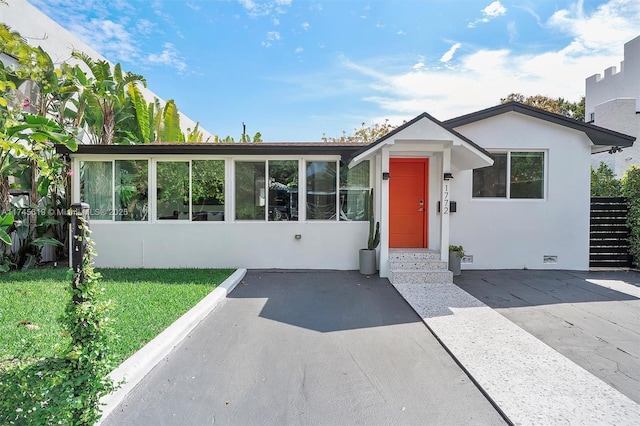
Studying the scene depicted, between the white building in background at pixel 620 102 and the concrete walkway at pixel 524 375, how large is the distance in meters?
14.9

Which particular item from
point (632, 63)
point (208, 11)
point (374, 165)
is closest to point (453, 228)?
point (374, 165)

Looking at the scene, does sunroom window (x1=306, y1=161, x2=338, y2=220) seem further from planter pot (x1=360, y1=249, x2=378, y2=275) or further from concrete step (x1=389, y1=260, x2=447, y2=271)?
concrete step (x1=389, y1=260, x2=447, y2=271)

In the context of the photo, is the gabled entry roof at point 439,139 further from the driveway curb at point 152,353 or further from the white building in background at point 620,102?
the white building in background at point 620,102

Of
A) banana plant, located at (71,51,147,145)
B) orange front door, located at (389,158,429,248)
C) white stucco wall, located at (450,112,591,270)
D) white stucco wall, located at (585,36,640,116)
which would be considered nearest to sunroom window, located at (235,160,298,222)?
orange front door, located at (389,158,429,248)

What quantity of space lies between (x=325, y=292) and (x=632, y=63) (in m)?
24.0

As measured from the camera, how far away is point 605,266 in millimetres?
9336

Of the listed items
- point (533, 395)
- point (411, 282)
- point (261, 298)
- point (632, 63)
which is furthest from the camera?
point (632, 63)

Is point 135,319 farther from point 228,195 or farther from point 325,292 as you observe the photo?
point 228,195

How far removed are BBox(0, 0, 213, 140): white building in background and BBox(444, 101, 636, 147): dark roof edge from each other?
1079 cm

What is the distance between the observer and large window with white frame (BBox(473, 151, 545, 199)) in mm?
9016

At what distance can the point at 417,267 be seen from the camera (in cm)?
778

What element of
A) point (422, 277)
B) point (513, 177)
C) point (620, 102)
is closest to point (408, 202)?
point (422, 277)

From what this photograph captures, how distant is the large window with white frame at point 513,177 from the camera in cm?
902

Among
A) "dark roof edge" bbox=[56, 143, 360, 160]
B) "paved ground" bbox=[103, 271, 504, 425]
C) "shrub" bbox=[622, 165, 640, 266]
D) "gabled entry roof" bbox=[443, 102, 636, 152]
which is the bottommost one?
"paved ground" bbox=[103, 271, 504, 425]
